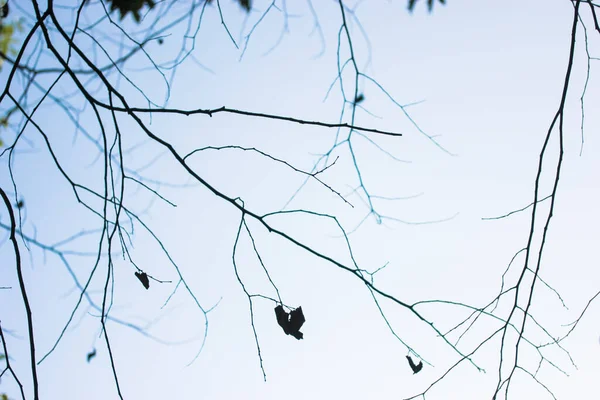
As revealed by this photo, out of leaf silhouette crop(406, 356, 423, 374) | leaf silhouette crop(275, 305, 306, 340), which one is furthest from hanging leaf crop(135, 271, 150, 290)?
leaf silhouette crop(406, 356, 423, 374)

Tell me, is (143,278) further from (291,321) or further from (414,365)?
(414,365)

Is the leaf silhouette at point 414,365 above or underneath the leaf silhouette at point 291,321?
underneath

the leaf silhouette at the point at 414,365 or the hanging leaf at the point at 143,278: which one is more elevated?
the hanging leaf at the point at 143,278

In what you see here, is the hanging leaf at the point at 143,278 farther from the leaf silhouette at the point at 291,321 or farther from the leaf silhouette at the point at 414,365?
the leaf silhouette at the point at 414,365

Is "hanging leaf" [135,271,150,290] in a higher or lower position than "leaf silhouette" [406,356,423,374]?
higher

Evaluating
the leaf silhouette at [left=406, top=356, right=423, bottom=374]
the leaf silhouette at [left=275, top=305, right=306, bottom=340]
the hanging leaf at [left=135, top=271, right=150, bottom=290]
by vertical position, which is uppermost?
the hanging leaf at [left=135, top=271, right=150, bottom=290]

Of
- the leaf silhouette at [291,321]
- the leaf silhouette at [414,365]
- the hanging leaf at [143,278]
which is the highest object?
the hanging leaf at [143,278]

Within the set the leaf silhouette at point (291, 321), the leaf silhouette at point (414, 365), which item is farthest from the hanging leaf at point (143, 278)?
the leaf silhouette at point (414, 365)

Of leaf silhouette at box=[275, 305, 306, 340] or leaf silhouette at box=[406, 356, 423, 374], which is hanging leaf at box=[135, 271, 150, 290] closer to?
leaf silhouette at box=[275, 305, 306, 340]

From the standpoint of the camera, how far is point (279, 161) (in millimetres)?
1519

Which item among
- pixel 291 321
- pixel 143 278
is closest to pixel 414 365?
pixel 291 321

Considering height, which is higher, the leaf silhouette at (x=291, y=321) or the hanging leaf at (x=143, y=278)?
the hanging leaf at (x=143, y=278)

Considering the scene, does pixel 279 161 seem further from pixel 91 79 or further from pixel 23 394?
pixel 23 394

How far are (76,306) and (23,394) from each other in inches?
10.1
